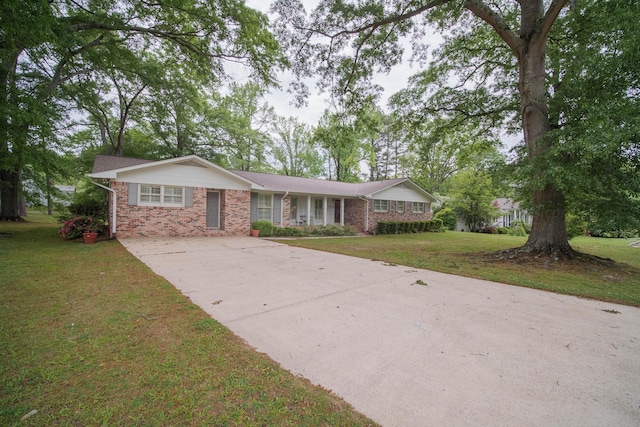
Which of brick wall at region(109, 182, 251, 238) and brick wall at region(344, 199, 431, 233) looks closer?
brick wall at region(109, 182, 251, 238)

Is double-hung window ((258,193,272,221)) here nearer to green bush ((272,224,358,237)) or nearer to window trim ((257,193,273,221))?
window trim ((257,193,273,221))

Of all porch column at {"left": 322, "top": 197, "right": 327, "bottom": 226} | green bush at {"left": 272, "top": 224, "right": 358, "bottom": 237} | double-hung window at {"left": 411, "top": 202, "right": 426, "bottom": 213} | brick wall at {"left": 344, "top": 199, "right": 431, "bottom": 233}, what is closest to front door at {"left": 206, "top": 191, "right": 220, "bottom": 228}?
green bush at {"left": 272, "top": 224, "right": 358, "bottom": 237}

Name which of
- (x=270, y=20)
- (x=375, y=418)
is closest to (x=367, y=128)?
(x=270, y=20)

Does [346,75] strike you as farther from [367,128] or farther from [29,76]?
[29,76]

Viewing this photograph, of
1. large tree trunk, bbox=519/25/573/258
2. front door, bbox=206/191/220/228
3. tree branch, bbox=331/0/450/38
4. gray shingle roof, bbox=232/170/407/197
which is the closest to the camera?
large tree trunk, bbox=519/25/573/258

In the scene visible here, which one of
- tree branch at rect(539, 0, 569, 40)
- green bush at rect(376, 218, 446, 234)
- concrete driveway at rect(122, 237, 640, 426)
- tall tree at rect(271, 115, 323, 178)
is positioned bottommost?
concrete driveway at rect(122, 237, 640, 426)

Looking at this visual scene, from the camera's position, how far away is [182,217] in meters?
11.9

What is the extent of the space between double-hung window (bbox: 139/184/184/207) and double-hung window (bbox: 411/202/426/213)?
17.1m

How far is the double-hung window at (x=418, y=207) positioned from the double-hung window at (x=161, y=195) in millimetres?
17092

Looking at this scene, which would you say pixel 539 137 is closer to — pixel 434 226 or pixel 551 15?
pixel 551 15

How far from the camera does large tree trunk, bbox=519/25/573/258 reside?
7598 millimetres

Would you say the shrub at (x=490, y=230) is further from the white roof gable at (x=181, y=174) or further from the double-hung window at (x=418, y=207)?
the white roof gable at (x=181, y=174)

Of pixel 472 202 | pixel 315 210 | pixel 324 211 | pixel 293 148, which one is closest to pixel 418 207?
pixel 472 202

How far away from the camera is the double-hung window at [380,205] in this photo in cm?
1884
